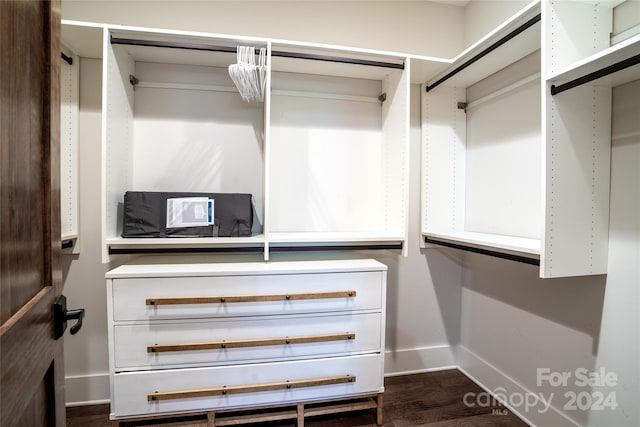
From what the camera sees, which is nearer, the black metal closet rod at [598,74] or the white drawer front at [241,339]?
the black metal closet rod at [598,74]

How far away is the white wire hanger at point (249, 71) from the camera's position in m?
1.54

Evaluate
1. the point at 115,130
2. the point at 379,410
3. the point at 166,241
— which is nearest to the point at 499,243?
the point at 379,410

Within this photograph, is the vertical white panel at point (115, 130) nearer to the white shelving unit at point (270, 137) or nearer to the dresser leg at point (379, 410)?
the white shelving unit at point (270, 137)

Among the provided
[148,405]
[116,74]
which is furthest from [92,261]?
[116,74]

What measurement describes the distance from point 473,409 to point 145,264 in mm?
2052

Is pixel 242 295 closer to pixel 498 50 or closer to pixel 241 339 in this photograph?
pixel 241 339

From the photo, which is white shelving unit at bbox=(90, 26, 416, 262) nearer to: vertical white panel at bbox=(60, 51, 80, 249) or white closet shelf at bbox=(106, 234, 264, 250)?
white closet shelf at bbox=(106, 234, 264, 250)

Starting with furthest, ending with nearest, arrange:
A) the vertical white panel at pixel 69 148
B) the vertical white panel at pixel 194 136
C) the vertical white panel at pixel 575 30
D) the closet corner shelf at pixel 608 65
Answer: the vertical white panel at pixel 194 136 < the vertical white panel at pixel 69 148 < the vertical white panel at pixel 575 30 < the closet corner shelf at pixel 608 65

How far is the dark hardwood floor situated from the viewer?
166 cm

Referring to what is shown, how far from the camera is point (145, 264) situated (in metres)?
1.56

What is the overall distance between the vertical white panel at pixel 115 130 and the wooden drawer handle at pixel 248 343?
0.53 m

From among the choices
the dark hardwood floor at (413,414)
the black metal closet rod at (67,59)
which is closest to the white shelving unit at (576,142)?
the dark hardwood floor at (413,414)

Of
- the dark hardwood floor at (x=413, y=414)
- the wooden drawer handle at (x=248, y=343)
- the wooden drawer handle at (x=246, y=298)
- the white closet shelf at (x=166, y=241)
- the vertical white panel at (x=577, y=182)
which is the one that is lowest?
the dark hardwood floor at (x=413, y=414)

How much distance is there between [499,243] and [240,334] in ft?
4.40
